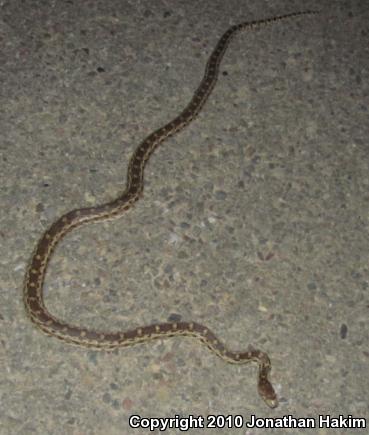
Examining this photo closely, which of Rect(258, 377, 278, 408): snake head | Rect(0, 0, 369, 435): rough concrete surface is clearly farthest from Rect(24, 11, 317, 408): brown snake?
Rect(0, 0, 369, 435): rough concrete surface

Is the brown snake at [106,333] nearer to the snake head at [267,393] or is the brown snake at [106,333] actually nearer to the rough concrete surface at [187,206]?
the snake head at [267,393]

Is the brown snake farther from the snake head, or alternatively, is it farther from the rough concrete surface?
the rough concrete surface

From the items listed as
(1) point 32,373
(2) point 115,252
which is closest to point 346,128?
(2) point 115,252

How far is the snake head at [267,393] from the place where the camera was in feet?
18.5

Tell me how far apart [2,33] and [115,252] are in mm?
3323

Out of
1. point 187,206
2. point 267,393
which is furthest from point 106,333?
point 187,206

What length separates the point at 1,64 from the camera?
7590 mm

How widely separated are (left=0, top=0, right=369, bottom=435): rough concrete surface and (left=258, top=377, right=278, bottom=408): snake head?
0.25 feet

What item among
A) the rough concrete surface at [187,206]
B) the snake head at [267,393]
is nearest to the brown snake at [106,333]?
the snake head at [267,393]

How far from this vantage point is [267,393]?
5.66 meters

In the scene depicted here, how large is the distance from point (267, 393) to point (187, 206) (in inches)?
83.6

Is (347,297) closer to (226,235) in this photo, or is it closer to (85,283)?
(226,235)

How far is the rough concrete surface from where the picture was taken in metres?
5.70

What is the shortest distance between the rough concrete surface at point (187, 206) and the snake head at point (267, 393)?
0.08 m
